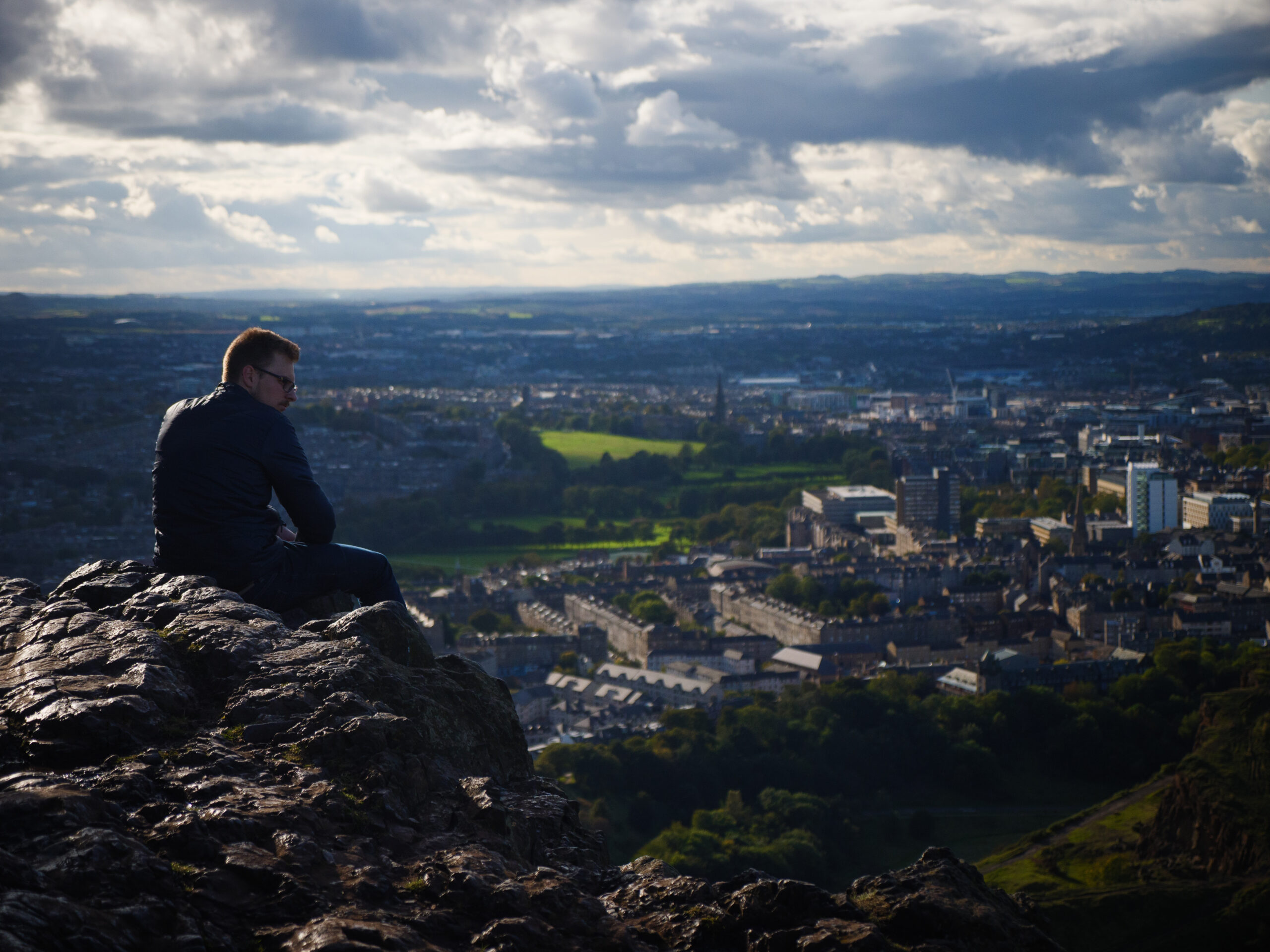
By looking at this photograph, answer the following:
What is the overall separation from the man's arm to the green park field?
8925 centimetres

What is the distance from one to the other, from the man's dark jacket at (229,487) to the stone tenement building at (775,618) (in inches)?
1860

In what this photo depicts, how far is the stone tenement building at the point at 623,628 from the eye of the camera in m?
51.2

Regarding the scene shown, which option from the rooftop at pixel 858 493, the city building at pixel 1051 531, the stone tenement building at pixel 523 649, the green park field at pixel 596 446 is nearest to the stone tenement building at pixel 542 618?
the stone tenement building at pixel 523 649

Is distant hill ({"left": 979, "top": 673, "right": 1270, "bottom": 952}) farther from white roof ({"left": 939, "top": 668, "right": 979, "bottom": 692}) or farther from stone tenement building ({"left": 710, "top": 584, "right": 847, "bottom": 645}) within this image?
stone tenement building ({"left": 710, "top": 584, "right": 847, "bottom": 645})

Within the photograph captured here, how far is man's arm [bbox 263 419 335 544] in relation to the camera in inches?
247

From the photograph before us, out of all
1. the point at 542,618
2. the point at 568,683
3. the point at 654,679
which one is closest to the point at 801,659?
the point at 654,679

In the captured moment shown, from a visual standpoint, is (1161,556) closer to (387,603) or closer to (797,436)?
(797,436)

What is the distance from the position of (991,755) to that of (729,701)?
905 cm

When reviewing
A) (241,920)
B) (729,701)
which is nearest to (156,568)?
(241,920)

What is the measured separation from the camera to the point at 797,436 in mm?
115875

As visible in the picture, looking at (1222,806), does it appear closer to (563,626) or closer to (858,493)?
(563,626)

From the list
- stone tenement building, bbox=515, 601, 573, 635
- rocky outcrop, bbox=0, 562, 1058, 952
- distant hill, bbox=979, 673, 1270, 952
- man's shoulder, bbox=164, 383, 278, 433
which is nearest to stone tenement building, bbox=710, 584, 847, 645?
stone tenement building, bbox=515, 601, 573, 635

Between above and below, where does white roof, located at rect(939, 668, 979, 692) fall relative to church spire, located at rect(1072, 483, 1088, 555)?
below

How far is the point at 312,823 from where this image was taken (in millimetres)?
4652
